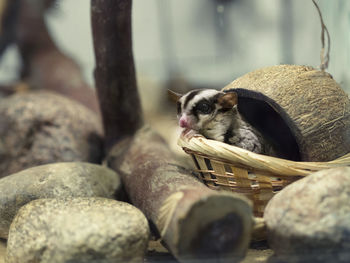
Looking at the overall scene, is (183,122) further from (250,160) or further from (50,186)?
(50,186)

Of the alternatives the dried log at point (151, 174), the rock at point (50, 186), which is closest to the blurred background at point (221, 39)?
the dried log at point (151, 174)

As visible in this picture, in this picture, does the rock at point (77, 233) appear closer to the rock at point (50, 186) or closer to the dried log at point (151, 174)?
the dried log at point (151, 174)

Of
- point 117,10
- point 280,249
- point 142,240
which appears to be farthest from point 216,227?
point 117,10

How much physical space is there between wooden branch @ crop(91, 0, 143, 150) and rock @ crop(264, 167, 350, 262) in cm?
202

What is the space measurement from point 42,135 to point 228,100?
87.4 inches

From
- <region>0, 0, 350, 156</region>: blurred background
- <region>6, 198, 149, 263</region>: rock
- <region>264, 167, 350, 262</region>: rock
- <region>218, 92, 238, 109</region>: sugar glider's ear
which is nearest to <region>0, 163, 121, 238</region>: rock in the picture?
<region>6, 198, 149, 263</region>: rock

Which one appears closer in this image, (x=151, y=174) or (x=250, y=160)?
(x=250, y=160)

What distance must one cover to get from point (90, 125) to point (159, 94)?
2.85 feet

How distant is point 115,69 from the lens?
3354mm

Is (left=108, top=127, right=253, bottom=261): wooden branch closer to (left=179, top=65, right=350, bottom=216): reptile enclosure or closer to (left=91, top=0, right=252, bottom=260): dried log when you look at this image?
(left=91, top=0, right=252, bottom=260): dried log

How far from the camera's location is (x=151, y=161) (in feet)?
9.22

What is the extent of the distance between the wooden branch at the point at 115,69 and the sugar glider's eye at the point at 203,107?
3.88 feet

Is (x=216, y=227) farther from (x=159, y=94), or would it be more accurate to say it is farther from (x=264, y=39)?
(x=159, y=94)

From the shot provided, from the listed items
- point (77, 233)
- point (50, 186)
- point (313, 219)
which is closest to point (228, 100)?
point (313, 219)
